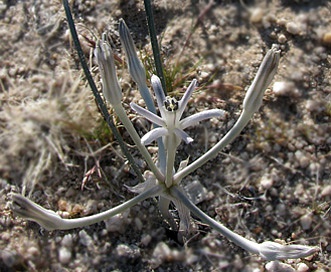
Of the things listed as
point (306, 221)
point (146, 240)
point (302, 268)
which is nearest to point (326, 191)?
point (306, 221)

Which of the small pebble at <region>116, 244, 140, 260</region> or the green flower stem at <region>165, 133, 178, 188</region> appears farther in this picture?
the small pebble at <region>116, 244, 140, 260</region>

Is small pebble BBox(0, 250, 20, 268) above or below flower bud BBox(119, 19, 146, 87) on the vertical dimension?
below

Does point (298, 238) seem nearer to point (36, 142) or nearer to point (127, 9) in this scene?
point (36, 142)

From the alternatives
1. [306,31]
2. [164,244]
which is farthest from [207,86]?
[164,244]

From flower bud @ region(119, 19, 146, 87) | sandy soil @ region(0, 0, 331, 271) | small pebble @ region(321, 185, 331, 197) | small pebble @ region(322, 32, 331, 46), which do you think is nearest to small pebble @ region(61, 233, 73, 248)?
sandy soil @ region(0, 0, 331, 271)

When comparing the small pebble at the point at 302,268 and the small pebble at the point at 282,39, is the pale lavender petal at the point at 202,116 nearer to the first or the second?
the small pebble at the point at 302,268

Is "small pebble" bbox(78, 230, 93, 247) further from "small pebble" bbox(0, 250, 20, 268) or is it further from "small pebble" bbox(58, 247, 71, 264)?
"small pebble" bbox(0, 250, 20, 268)

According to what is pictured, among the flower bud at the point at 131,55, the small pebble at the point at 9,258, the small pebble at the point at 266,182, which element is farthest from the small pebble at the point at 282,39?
the small pebble at the point at 9,258
